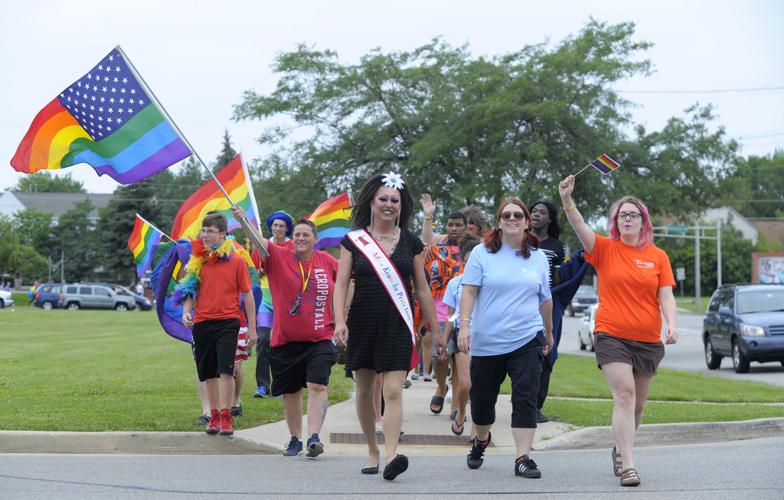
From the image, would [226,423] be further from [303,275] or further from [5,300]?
[5,300]

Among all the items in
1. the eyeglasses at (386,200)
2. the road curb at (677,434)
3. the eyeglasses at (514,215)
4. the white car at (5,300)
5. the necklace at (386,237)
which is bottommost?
the road curb at (677,434)

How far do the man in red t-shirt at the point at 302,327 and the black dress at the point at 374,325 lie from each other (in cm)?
94

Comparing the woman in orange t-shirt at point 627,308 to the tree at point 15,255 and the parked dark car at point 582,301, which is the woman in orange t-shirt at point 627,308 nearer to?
the parked dark car at point 582,301

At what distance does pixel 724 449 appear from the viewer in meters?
9.42

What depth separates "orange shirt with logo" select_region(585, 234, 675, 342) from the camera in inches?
298

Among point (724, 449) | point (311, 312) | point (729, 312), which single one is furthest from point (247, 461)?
point (729, 312)

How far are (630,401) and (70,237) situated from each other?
315 ft

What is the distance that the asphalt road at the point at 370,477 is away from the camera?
276 inches

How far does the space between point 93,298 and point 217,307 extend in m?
59.2

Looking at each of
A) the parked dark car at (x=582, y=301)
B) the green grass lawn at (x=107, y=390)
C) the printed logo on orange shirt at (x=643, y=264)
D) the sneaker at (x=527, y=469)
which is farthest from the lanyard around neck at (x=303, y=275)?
the parked dark car at (x=582, y=301)

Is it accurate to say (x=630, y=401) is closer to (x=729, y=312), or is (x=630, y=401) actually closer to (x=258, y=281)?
(x=258, y=281)

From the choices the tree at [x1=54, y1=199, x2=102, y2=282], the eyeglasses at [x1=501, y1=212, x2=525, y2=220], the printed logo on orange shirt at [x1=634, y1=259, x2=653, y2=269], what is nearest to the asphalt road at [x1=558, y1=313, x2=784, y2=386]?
the printed logo on orange shirt at [x1=634, y1=259, x2=653, y2=269]

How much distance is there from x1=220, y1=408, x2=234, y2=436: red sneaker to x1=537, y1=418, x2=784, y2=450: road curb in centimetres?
254

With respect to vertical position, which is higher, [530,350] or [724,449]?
[530,350]
